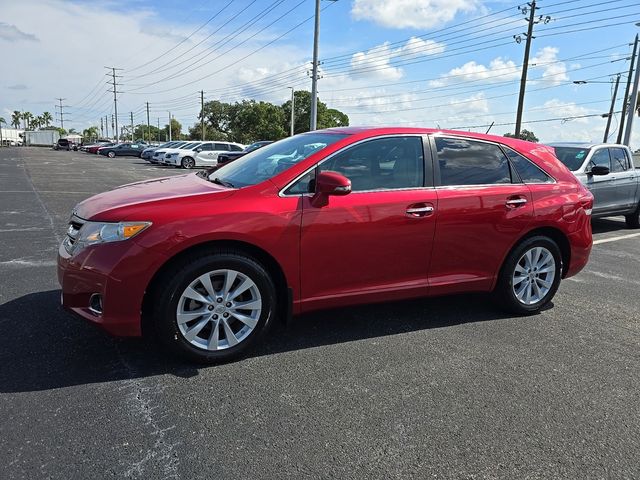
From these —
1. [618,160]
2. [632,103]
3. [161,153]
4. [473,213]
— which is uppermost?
[632,103]

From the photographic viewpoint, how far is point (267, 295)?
3.50m

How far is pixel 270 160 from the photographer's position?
4.13m

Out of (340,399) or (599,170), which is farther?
(599,170)

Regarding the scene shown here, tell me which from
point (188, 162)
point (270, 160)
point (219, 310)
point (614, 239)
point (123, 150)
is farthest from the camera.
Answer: point (123, 150)

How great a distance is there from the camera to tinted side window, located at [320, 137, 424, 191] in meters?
3.83

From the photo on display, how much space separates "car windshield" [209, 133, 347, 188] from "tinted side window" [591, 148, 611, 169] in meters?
7.17

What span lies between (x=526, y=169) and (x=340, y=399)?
9.55ft

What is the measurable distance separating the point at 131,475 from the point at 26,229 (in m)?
6.68

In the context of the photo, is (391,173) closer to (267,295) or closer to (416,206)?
(416,206)

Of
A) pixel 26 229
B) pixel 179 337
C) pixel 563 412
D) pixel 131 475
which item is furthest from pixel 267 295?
pixel 26 229

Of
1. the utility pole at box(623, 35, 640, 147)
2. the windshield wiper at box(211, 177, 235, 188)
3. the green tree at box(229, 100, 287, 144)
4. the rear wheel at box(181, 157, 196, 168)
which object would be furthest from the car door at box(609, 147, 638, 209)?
the green tree at box(229, 100, 287, 144)

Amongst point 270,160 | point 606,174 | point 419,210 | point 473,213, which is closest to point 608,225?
point 606,174

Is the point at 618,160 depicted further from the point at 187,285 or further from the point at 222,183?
the point at 187,285

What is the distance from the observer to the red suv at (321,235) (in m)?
3.21
